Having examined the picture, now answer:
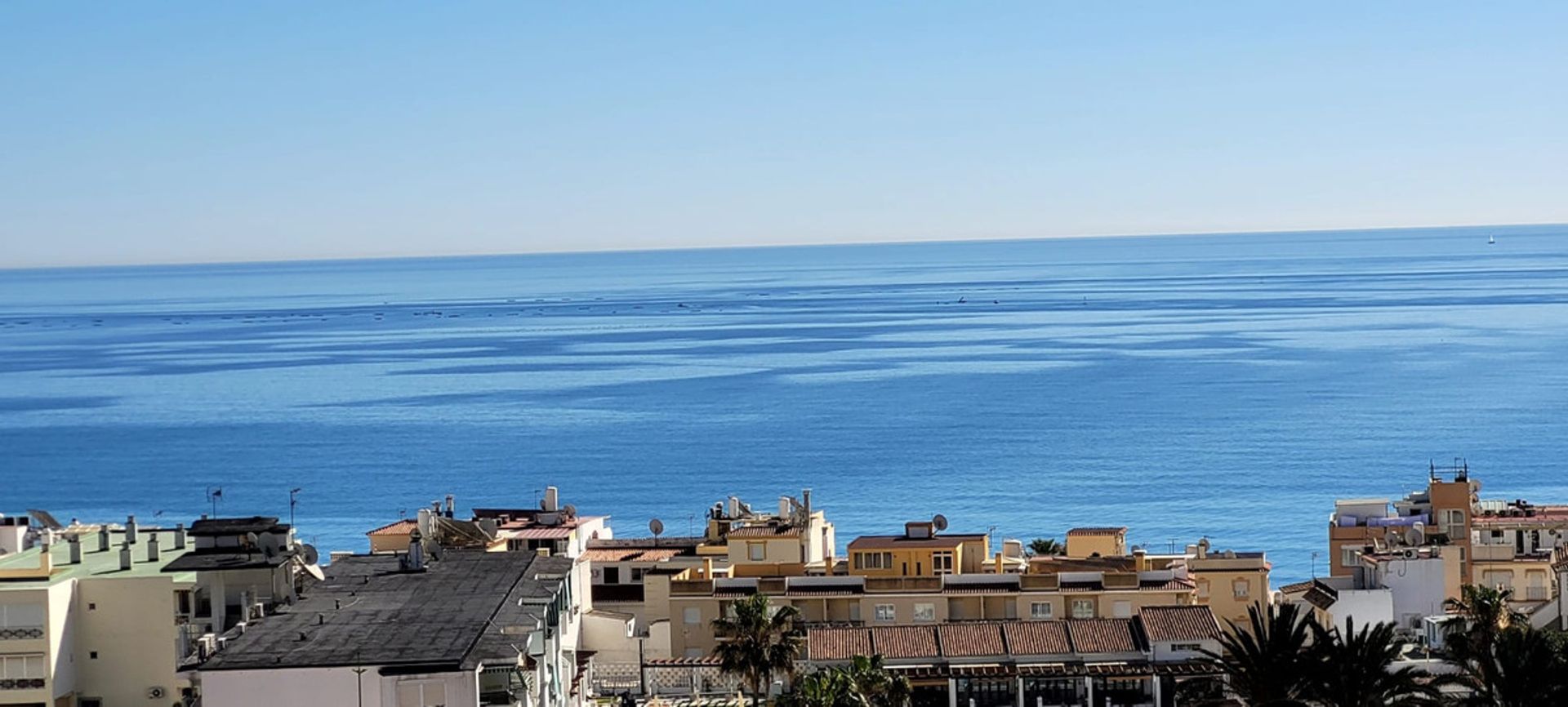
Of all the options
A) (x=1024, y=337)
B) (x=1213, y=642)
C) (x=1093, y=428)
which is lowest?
(x=1213, y=642)

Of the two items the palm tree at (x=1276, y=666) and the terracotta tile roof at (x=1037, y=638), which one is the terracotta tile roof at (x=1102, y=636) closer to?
the terracotta tile roof at (x=1037, y=638)

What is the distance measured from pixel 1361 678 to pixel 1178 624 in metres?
9.30

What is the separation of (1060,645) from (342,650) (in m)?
13.8

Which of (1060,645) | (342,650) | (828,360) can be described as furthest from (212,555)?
(828,360)

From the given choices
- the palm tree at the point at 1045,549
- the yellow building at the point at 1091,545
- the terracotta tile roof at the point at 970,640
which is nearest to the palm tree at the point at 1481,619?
the terracotta tile roof at the point at 970,640

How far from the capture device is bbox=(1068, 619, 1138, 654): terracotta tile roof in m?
37.1

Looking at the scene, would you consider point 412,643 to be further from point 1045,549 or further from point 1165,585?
point 1045,549

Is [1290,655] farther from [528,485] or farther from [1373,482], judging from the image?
[528,485]

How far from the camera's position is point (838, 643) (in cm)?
3781

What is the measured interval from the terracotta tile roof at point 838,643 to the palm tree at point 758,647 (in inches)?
30.6

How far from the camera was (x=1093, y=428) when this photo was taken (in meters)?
119

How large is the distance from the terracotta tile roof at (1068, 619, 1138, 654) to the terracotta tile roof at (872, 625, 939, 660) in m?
2.43

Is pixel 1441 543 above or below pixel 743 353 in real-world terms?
below

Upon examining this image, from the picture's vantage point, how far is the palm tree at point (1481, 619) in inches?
1248
